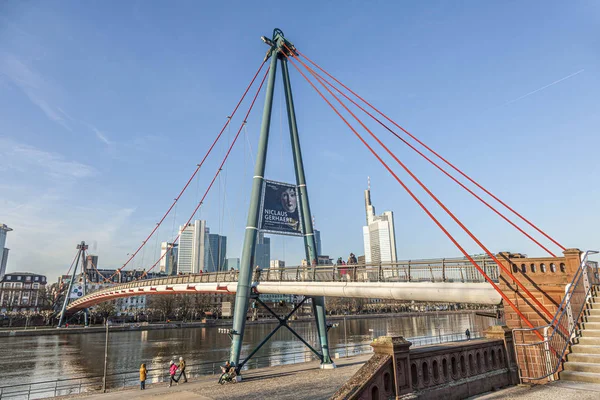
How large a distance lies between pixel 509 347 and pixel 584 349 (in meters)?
1.82

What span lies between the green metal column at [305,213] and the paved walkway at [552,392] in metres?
14.1

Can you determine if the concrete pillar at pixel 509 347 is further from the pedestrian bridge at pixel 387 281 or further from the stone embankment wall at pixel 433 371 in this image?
the pedestrian bridge at pixel 387 281

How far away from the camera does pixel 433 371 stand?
9.25 metres

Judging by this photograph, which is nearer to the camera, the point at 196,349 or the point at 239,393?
the point at 239,393

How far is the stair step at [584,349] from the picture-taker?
32.9 feet

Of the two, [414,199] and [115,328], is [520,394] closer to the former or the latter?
[414,199]

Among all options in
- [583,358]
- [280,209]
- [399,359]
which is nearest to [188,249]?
[280,209]

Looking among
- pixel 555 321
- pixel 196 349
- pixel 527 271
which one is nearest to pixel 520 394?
pixel 555 321

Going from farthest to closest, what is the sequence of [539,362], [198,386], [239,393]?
[198,386], [239,393], [539,362]

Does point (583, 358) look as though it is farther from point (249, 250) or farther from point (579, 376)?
point (249, 250)

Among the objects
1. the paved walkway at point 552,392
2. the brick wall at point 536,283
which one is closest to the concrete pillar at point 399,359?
the paved walkway at point 552,392

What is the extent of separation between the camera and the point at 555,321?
10.5m

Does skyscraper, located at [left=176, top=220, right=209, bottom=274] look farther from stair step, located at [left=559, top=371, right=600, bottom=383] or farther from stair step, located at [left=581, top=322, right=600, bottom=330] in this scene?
stair step, located at [left=559, top=371, right=600, bottom=383]

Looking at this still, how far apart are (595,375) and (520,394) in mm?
2035
